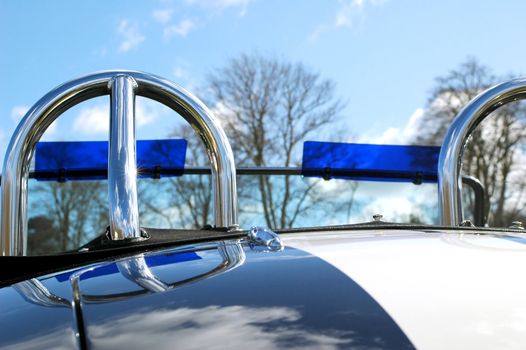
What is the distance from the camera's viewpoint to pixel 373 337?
57cm

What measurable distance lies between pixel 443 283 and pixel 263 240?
0.30 m

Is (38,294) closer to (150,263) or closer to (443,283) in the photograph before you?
(150,263)

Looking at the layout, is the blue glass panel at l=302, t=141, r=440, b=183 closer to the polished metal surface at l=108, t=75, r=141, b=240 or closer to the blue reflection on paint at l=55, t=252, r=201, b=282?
the polished metal surface at l=108, t=75, r=141, b=240

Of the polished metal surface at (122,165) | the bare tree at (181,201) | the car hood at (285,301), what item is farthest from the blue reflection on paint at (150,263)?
the bare tree at (181,201)

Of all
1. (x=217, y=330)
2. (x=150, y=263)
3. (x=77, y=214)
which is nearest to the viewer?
(x=217, y=330)

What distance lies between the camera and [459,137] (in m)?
1.34

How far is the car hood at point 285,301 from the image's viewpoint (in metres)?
0.58

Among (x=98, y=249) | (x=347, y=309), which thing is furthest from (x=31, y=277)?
(x=347, y=309)

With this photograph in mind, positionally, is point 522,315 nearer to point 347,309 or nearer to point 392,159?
point 347,309

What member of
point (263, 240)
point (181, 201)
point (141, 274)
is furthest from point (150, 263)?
point (181, 201)

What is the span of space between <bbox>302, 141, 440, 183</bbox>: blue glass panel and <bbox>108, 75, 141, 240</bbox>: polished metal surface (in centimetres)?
122

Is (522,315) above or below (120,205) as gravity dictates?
below

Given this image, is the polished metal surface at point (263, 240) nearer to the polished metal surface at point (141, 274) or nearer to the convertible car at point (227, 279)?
the convertible car at point (227, 279)

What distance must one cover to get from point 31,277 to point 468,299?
1.86ft
